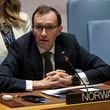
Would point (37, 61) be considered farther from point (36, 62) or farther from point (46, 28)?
point (46, 28)

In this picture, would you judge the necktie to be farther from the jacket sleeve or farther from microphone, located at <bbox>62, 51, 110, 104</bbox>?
microphone, located at <bbox>62, 51, 110, 104</bbox>

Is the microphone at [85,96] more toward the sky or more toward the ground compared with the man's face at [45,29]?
more toward the ground

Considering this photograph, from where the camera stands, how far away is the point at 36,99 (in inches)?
83.4

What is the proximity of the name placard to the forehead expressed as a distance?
28.3 inches

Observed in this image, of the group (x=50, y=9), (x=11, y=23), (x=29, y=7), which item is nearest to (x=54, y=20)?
(x=50, y=9)

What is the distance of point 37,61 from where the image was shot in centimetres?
265

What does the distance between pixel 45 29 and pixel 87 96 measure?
694mm

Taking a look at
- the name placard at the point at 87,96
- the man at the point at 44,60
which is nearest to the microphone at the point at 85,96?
the name placard at the point at 87,96

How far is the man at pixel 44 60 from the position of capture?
2.50 meters

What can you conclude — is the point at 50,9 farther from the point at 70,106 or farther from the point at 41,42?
the point at 70,106

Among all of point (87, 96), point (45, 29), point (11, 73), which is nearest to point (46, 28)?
→ point (45, 29)

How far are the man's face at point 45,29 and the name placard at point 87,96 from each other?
0.65 metres

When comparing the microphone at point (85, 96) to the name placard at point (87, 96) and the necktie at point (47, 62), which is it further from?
the necktie at point (47, 62)

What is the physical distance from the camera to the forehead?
258cm
